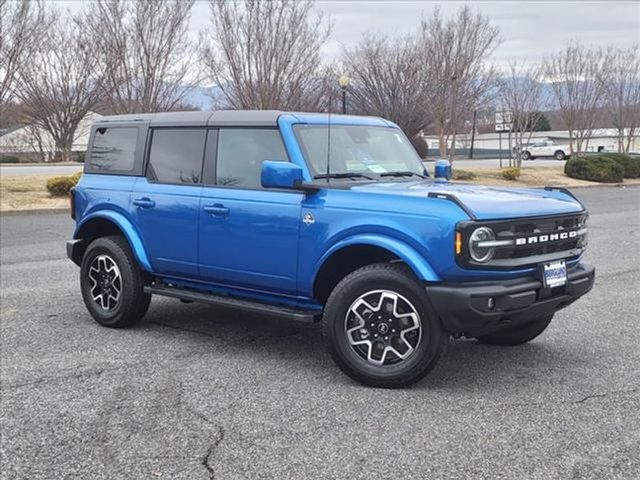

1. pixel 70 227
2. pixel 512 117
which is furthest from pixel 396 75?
pixel 70 227

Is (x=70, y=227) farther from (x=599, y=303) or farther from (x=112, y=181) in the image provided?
(x=599, y=303)

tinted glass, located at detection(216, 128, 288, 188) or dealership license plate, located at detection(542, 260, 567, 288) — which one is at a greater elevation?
tinted glass, located at detection(216, 128, 288, 188)

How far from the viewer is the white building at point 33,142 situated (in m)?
43.8

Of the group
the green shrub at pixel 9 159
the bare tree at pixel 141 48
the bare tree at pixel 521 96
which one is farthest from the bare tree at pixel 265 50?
the green shrub at pixel 9 159

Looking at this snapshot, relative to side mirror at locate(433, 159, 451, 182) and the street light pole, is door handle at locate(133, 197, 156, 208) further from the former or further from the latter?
the street light pole

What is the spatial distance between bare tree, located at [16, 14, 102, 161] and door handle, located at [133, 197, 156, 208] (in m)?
24.5

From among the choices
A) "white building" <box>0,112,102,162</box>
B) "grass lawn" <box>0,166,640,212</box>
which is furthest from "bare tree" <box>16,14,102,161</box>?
"grass lawn" <box>0,166,640,212</box>

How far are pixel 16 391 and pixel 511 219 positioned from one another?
3.38m

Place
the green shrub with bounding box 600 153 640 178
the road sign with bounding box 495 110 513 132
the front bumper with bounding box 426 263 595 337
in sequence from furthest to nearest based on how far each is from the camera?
the road sign with bounding box 495 110 513 132 < the green shrub with bounding box 600 153 640 178 < the front bumper with bounding box 426 263 595 337

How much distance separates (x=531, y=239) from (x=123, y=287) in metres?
3.47

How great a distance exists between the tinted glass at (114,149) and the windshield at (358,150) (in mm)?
1778

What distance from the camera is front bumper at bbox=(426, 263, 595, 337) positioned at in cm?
442

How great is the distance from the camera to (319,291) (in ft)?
17.4

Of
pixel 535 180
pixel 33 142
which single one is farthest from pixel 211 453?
pixel 33 142
